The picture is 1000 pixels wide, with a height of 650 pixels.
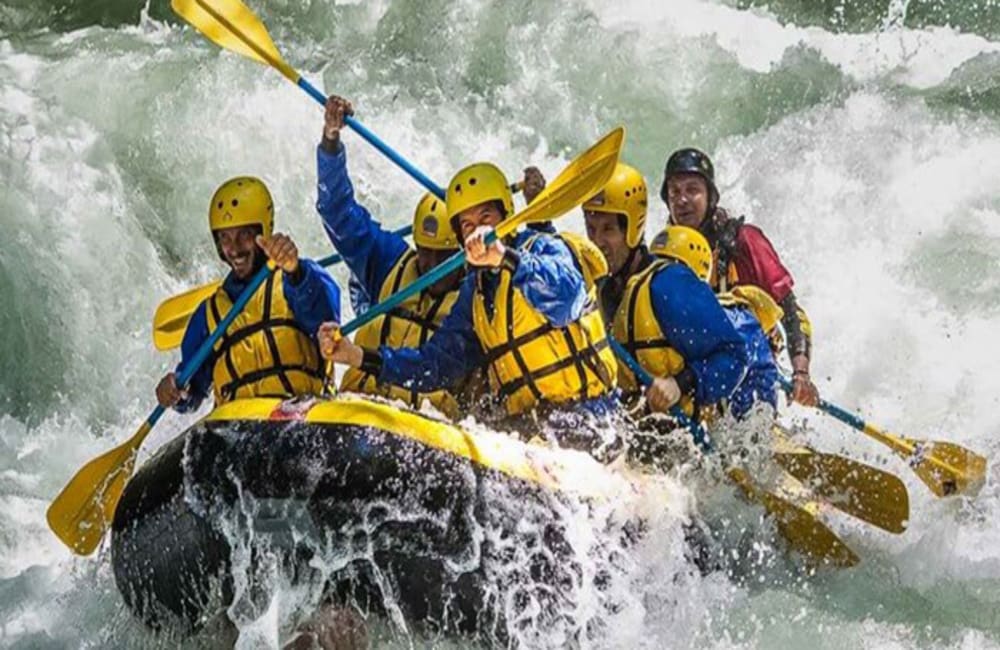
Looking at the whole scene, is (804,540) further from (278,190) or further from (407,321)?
(278,190)

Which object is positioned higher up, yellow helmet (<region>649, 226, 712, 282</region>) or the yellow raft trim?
yellow helmet (<region>649, 226, 712, 282</region>)

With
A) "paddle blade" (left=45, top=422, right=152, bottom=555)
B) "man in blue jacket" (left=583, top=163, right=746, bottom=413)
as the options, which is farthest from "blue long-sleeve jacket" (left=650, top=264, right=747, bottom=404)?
"paddle blade" (left=45, top=422, right=152, bottom=555)

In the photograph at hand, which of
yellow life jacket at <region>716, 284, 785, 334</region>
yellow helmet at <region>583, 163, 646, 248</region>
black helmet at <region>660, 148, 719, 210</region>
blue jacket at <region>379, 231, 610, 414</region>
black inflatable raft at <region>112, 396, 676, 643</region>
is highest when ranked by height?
black helmet at <region>660, 148, 719, 210</region>

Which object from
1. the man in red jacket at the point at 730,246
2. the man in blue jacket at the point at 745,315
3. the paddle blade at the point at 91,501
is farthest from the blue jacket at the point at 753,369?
the paddle blade at the point at 91,501

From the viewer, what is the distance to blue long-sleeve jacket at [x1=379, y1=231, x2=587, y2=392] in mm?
4438

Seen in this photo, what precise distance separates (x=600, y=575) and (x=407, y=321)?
1.09 m

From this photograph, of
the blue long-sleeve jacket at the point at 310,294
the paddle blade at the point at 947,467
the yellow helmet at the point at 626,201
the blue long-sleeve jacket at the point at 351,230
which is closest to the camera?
the blue long-sleeve jacket at the point at 310,294

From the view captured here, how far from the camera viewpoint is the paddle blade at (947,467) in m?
6.26

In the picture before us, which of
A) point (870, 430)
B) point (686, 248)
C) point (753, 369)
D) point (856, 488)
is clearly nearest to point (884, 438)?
point (870, 430)

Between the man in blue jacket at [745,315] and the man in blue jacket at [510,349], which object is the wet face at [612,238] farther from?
the man in blue jacket at [510,349]

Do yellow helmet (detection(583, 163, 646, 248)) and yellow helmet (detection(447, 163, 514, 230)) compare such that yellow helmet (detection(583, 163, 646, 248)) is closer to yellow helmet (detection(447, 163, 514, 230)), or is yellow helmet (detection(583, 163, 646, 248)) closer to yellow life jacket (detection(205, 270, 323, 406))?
yellow helmet (detection(447, 163, 514, 230))

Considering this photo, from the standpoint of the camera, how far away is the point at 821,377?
8414 mm

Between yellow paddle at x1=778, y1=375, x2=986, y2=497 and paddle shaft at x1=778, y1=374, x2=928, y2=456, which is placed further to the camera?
paddle shaft at x1=778, y1=374, x2=928, y2=456

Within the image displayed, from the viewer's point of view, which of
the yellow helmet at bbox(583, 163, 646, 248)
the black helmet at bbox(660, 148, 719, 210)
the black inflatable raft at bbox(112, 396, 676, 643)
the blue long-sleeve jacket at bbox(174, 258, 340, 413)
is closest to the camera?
the black inflatable raft at bbox(112, 396, 676, 643)
